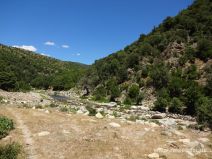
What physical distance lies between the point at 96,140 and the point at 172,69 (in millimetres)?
48350

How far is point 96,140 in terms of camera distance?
54.5 ft

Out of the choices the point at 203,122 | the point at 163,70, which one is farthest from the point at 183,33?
the point at 203,122

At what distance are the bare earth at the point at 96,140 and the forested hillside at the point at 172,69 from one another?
85.0ft

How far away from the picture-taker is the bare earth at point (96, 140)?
14.6m

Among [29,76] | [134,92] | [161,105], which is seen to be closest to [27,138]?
[161,105]

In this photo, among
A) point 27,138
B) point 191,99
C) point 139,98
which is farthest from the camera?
point 139,98

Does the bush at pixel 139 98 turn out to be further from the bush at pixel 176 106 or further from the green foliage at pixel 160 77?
the bush at pixel 176 106

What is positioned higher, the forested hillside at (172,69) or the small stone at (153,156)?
the forested hillside at (172,69)

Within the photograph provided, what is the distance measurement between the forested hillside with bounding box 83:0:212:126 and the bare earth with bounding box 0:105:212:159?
25.9 metres

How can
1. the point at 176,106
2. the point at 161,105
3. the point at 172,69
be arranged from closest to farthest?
1. the point at 176,106
2. the point at 161,105
3. the point at 172,69

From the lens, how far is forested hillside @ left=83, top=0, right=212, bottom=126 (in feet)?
160

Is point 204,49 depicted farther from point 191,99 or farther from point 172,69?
point 191,99

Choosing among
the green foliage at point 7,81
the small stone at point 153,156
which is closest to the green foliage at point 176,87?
the green foliage at point 7,81

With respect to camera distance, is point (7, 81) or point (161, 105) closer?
point (161, 105)
